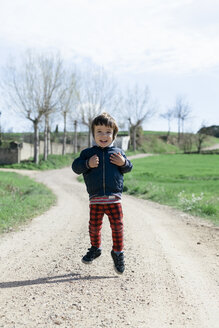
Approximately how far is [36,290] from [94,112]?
42301mm

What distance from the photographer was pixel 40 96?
103 feet

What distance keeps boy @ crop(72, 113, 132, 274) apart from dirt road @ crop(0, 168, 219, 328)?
1.76ft

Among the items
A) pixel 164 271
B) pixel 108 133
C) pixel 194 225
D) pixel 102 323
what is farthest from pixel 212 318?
pixel 194 225

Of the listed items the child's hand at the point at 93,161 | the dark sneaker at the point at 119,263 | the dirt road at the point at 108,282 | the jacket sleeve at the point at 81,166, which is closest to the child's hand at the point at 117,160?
the child's hand at the point at 93,161

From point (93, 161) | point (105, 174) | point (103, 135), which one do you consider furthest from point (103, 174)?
point (103, 135)

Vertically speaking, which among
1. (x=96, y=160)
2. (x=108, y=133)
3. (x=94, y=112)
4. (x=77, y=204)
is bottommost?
(x=77, y=204)

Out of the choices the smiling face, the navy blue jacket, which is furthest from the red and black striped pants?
the smiling face

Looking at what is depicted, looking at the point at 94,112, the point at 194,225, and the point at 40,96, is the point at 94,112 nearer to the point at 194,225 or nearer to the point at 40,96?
the point at 40,96

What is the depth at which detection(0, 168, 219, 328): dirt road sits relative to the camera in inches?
115

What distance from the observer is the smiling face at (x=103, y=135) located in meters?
4.20

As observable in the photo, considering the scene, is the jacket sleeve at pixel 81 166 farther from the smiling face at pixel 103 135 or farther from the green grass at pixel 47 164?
the green grass at pixel 47 164

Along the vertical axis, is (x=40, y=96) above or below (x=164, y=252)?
above

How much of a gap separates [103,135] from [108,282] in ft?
5.88

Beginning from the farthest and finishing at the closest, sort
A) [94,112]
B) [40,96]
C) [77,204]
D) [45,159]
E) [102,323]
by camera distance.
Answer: [94,112]
[45,159]
[40,96]
[77,204]
[102,323]
